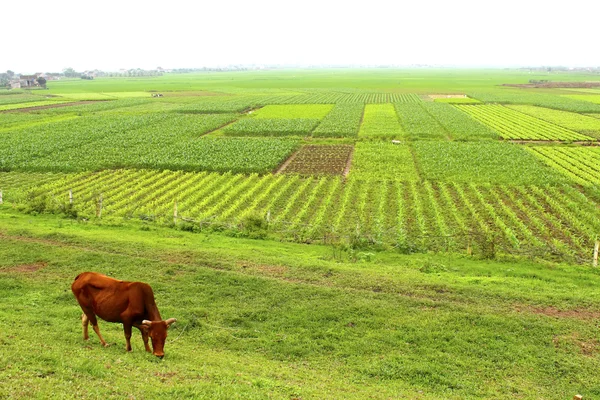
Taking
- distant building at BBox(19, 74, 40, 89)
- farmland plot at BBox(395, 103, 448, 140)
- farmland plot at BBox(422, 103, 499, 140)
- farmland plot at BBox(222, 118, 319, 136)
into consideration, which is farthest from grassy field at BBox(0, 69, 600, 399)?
distant building at BBox(19, 74, 40, 89)

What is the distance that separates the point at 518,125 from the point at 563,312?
50605 mm

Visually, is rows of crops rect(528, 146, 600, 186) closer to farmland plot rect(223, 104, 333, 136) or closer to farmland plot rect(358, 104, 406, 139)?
farmland plot rect(358, 104, 406, 139)

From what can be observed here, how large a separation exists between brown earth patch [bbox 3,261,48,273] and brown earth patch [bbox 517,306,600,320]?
589 inches

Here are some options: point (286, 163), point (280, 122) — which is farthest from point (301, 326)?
point (280, 122)

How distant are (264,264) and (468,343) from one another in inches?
292

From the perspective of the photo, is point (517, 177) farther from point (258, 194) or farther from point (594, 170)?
point (258, 194)

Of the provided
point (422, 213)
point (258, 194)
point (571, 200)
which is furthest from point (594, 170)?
point (258, 194)

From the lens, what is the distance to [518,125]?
56.8 m

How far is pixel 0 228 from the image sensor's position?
18641 mm

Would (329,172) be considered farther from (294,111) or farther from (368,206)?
(294,111)

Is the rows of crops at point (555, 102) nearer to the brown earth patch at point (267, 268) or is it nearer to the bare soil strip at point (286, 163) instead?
the bare soil strip at point (286, 163)

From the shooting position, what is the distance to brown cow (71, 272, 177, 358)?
28.3 feet

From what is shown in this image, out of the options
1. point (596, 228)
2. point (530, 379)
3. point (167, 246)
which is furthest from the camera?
point (596, 228)

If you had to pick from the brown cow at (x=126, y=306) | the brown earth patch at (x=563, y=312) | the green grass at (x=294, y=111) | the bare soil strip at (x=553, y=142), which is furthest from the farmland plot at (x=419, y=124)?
the brown cow at (x=126, y=306)
